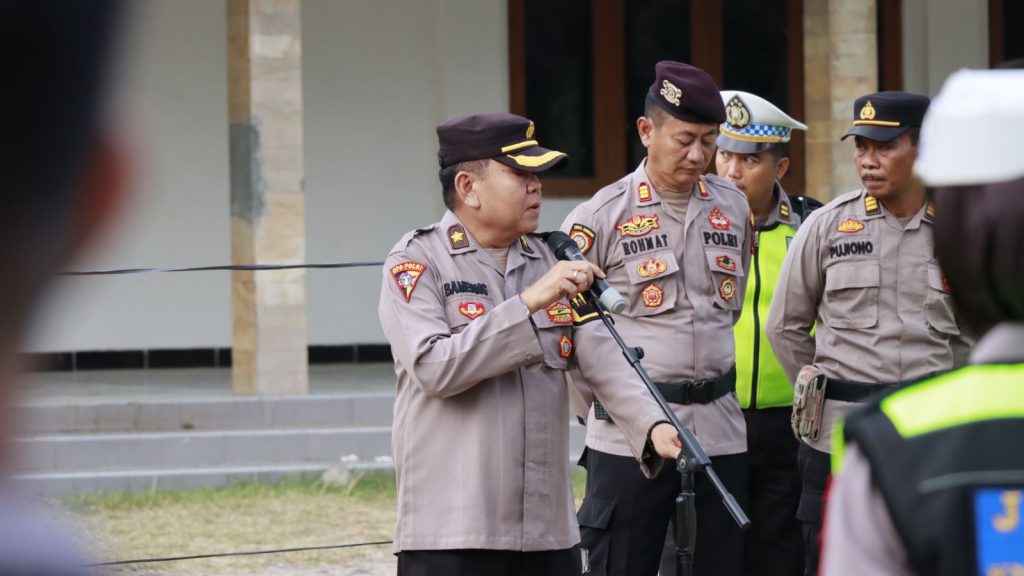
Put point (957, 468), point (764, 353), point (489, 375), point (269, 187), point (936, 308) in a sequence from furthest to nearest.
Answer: point (269, 187) < point (764, 353) < point (936, 308) < point (489, 375) < point (957, 468)

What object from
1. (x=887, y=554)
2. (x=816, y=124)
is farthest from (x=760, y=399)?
(x=816, y=124)

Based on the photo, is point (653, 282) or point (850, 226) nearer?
point (653, 282)

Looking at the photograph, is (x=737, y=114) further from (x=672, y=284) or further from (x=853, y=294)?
(x=672, y=284)

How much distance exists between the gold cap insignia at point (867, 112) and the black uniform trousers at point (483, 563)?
75.0 inches

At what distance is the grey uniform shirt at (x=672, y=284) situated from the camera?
4625mm

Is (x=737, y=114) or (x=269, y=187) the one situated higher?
(x=737, y=114)

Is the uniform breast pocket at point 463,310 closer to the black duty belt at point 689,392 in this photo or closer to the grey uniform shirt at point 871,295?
the black duty belt at point 689,392

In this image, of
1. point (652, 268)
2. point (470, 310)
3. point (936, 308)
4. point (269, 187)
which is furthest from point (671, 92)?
point (269, 187)

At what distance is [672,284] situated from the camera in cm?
466

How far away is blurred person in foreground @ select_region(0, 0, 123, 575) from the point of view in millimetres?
768

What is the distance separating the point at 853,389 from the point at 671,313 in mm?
635

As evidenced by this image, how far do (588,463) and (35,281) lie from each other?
3.99m

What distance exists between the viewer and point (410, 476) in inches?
140

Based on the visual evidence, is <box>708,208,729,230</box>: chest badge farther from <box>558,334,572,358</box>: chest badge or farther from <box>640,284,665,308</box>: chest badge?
<box>558,334,572,358</box>: chest badge
